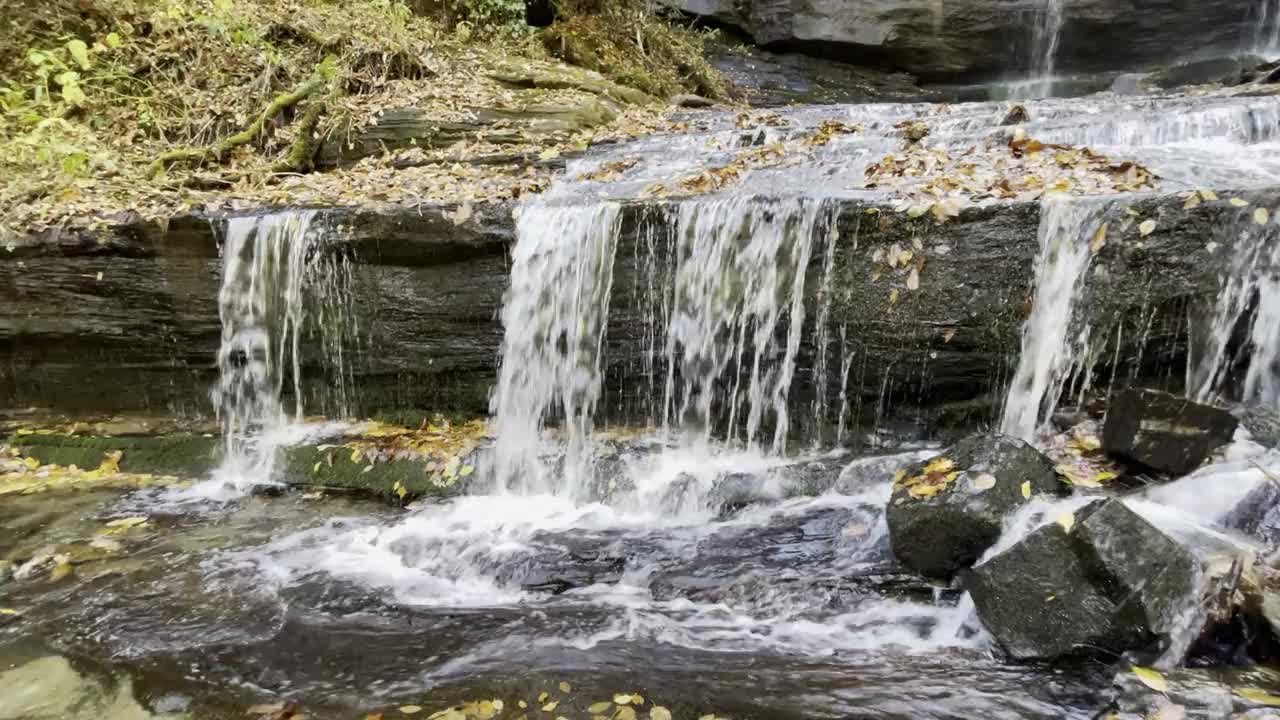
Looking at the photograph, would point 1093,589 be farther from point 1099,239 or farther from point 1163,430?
point 1099,239

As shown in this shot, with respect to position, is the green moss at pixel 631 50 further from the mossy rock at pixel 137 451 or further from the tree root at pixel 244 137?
the mossy rock at pixel 137 451

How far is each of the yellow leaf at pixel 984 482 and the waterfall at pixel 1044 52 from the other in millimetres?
16851

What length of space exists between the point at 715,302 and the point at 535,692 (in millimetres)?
3435

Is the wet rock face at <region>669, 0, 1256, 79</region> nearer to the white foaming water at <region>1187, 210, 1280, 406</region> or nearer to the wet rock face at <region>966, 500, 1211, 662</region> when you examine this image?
the white foaming water at <region>1187, 210, 1280, 406</region>

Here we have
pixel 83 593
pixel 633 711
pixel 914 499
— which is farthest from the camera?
pixel 83 593

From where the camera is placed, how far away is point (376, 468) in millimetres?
6312

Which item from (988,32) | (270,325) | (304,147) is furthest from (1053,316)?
(988,32)

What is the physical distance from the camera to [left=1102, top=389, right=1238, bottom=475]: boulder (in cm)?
421

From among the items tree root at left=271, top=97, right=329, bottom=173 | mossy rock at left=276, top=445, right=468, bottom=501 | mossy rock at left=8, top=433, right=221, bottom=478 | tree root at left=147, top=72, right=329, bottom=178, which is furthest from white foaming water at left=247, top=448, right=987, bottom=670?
tree root at left=147, top=72, right=329, bottom=178

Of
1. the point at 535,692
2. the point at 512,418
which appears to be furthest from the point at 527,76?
the point at 535,692

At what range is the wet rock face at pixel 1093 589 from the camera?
3182 millimetres

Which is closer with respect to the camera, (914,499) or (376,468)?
(914,499)

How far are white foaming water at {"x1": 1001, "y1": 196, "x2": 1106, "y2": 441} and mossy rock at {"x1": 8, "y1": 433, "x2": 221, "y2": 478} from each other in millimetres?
6868

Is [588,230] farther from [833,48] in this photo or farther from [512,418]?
[833,48]
